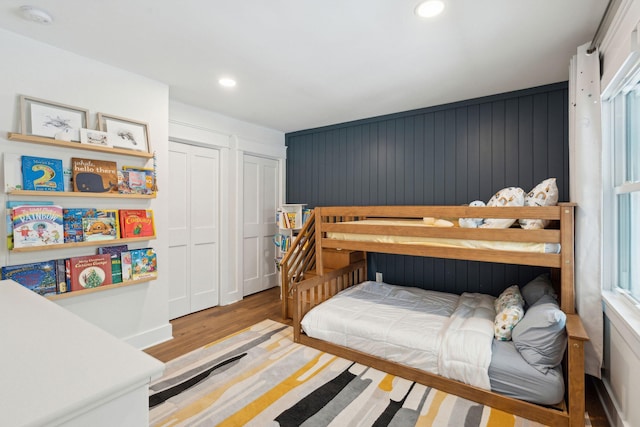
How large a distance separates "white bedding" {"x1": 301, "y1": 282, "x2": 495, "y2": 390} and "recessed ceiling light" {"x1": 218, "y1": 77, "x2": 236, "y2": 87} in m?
2.14

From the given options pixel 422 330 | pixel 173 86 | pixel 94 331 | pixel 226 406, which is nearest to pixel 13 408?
pixel 94 331

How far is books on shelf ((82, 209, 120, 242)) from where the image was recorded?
7.48ft

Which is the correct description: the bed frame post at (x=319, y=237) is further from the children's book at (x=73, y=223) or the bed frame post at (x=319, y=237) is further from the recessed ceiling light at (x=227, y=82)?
the children's book at (x=73, y=223)

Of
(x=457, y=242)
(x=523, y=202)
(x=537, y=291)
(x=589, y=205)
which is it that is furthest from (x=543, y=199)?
(x=537, y=291)

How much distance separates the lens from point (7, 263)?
197cm

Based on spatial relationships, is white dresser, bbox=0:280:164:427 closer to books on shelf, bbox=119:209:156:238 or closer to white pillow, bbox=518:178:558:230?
books on shelf, bbox=119:209:156:238

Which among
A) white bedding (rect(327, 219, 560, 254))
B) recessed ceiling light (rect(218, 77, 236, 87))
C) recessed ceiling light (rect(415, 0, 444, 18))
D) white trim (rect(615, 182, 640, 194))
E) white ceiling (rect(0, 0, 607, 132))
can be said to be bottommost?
white bedding (rect(327, 219, 560, 254))

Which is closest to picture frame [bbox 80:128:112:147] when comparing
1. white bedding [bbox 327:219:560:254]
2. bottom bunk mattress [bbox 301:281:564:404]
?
white bedding [bbox 327:219:560:254]

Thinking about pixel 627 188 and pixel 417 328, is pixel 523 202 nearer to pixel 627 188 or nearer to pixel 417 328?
pixel 627 188

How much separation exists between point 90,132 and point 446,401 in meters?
3.07

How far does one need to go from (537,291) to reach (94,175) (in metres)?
3.49

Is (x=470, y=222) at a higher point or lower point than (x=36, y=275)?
higher

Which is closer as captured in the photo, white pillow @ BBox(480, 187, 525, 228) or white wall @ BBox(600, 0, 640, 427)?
white wall @ BBox(600, 0, 640, 427)

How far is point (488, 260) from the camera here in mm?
2107
